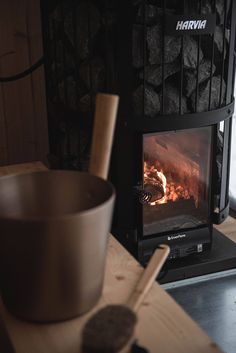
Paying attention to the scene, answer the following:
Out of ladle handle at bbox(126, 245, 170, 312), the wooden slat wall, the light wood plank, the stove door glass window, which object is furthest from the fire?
ladle handle at bbox(126, 245, 170, 312)

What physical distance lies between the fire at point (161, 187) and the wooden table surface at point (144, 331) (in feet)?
3.10

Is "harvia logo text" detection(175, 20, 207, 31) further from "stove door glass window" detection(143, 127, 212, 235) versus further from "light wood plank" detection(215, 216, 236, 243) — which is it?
"light wood plank" detection(215, 216, 236, 243)


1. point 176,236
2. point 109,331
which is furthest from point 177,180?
point 109,331

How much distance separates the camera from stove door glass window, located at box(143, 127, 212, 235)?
1.58 meters

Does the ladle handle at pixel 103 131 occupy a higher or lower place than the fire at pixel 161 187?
higher

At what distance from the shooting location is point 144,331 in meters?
0.58

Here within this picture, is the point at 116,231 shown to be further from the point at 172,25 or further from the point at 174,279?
the point at 172,25

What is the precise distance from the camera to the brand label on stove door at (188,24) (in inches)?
54.7

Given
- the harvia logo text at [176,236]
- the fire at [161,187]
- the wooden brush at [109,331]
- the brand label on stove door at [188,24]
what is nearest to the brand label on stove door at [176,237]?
the harvia logo text at [176,236]

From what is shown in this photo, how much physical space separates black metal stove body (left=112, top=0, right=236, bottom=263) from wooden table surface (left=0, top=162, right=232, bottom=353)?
0.85 metres

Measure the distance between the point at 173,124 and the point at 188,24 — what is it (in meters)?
0.29

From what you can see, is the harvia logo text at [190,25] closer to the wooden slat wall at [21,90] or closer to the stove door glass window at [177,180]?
the stove door glass window at [177,180]

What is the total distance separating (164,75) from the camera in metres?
1.45

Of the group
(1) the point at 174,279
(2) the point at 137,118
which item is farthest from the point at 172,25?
(1) the point at 174,279
